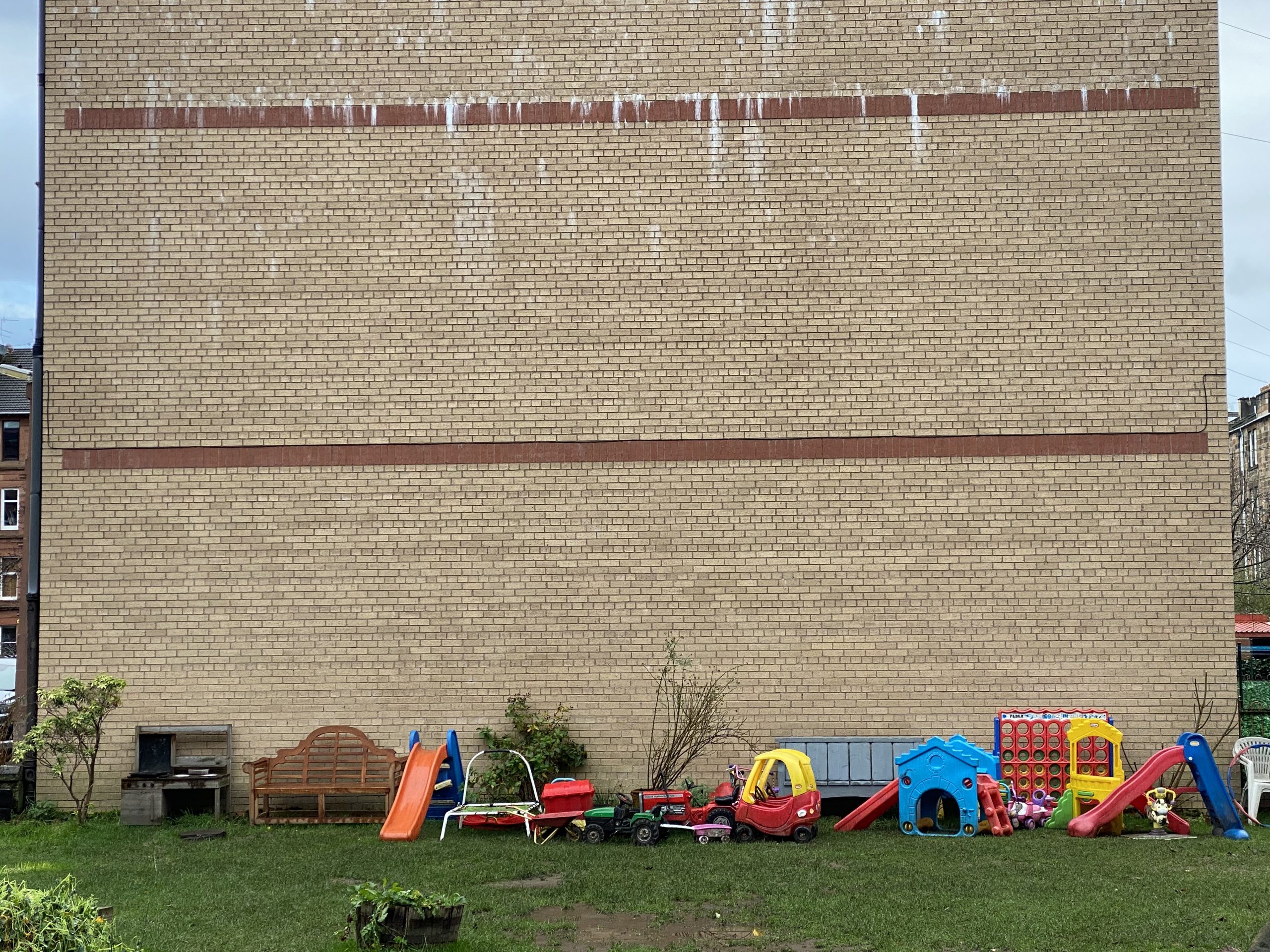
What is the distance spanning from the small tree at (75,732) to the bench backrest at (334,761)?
1935 mm

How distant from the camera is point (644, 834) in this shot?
39.6 feet

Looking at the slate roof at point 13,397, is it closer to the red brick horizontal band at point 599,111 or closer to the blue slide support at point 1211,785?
the red brick horizontal band at point 599,111

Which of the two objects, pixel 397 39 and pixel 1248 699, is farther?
pixel 1248 699

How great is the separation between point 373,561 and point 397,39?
633cm

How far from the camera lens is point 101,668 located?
14.4 meters

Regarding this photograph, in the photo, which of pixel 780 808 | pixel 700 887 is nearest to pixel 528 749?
pixel 780 808

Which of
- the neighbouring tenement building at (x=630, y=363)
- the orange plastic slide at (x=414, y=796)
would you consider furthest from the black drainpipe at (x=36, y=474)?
the orange plastic slide at (x=414, y=796)

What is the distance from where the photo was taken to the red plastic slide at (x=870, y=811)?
41.9 feet

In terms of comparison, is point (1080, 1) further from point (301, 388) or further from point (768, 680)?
point (301, 388)

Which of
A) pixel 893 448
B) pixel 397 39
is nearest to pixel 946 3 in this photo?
pixel 893 448

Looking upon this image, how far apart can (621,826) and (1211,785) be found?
6031 mm

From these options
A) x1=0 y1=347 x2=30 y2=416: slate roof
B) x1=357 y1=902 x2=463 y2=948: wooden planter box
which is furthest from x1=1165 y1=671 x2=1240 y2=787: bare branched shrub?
x1=0 y1=347 x2=30 y2=416: slate roof

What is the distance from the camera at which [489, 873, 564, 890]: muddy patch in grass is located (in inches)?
405

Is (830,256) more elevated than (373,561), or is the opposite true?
(830,256)
